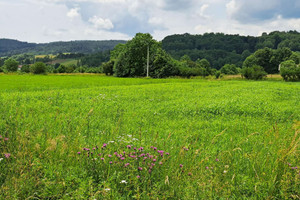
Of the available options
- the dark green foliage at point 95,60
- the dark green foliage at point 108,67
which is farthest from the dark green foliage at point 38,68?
the dark green foliage at point 95,60

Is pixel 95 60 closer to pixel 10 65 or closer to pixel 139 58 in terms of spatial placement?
pixel 10 65

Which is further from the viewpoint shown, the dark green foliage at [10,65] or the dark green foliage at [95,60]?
the dark green foliage at [95,60]

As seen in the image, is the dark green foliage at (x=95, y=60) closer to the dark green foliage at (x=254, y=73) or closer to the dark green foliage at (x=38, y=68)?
the dark green foliage at (x=38, y=68)

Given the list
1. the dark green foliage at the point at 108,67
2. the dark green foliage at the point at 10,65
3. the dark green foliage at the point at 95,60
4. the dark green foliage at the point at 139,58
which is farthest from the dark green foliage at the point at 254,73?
the dark green foliage at the point at 95,60

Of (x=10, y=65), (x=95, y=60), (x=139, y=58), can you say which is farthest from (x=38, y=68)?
(x=95, y=60)

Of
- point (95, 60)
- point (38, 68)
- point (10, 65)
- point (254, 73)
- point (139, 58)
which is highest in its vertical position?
point (95, 60)

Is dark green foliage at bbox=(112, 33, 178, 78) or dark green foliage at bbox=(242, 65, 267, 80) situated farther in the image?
dark green foliage at bbox=(112, 33, 178, 78)

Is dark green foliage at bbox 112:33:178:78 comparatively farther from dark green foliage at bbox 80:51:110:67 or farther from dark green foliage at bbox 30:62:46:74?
dark green foliage at bbox 80:51:110:67

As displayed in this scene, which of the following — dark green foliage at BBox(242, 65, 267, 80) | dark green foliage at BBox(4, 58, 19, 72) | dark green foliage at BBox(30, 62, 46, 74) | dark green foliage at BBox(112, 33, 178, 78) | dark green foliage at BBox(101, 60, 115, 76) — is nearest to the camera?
dark green foliage at BBox(242, 65, 267, 80)

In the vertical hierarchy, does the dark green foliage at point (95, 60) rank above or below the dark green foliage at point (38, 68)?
above

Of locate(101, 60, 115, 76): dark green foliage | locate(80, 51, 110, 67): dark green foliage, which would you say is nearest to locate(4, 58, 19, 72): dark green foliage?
locate(80, 51, 110, 67): dark green foliage

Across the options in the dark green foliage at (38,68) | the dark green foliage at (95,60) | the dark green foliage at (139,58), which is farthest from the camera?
the dark green foliage at (95,60)

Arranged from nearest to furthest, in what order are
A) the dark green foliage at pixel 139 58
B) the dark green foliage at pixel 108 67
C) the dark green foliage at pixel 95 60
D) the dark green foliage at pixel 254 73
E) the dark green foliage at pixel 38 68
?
the dark green foliage at pixel 254 73, the dark green foliage at pixel 139 58, the dark green foliage at pixel 108 67, the dark green foliage at pixel 38 68, the dark green foliage at pixel 95 60

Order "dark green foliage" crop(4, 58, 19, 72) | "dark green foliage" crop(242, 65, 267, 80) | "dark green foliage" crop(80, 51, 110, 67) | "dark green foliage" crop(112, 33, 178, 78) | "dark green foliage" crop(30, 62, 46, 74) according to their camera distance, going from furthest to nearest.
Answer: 1. "dark green foliage" crop(80, 51, 110, 67)
2. "dark green foliage" crop(4, 58, 19, 72)
3. "dark green foliage" crop(30, 62, 46, 74)
4. "dark green foliage" crop(112, 33, 178, 78)
5. "dark green foliage" crop(242, 65, 267, 80)
